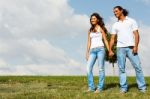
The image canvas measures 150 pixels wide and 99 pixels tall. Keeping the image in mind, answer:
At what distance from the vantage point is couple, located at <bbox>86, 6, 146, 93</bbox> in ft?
49.1

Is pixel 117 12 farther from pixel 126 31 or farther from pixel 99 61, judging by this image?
pixel 99 61

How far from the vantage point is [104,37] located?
51.5 feet

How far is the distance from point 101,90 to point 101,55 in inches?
48.9

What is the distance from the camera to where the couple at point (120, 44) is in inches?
589

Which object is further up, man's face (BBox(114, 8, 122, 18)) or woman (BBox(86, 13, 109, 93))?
man's face (BBox(114, 8, 122, 18))

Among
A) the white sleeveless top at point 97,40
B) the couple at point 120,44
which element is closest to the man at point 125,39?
the couple at point 120,44

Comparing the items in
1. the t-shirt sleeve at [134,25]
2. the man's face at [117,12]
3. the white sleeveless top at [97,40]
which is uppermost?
the man's face at [117,12]

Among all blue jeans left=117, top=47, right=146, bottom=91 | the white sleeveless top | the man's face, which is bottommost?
blue jeans left=117, top=47, right=146, bottom=91

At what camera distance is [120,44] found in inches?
595

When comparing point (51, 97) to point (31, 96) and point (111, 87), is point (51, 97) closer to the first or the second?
A: point (31, 96)

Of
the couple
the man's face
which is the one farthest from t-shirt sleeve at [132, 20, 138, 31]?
the man's face

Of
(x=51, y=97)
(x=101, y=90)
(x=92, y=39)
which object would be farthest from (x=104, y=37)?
(x=51, y=97)

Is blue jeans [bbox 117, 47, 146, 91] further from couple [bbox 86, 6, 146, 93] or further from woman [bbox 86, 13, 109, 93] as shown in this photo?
woman [bbox 86, 13, 109, 93]

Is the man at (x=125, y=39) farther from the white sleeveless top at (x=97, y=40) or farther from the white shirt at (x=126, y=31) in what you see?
the white sleeveless top at (x=97, y=40)
